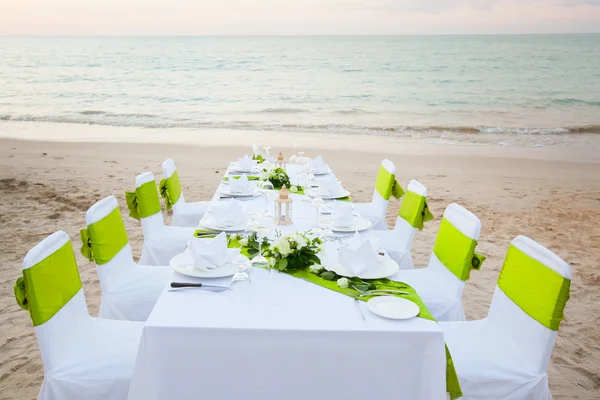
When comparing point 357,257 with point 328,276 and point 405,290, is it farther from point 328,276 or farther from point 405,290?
point 405,290

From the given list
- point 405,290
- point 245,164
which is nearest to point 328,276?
point 405,290

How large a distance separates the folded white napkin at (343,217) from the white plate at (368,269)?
1.76 ft

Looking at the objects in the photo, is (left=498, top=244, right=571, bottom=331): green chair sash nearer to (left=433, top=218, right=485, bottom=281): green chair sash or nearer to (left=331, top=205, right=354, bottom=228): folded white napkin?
(left=433, top=218, right=485, bottom=281): green chair sash

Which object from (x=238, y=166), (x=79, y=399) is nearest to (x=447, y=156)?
(x=238, y=166)

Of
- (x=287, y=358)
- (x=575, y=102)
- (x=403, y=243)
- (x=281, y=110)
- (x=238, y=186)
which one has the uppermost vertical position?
(x=287, y=358)

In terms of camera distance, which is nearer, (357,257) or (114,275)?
(357,257)

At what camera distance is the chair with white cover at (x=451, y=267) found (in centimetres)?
267

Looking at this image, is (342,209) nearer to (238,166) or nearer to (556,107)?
(238,166)

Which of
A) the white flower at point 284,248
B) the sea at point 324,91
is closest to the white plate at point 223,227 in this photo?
the white flower at point 284,248

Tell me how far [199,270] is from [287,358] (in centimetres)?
66

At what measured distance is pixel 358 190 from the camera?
7.75 metres

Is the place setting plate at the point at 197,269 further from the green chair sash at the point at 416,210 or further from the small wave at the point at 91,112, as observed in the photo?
the small wave at the point at 91,112

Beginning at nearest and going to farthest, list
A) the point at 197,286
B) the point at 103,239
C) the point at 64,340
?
the point at 197,286 → the point at 64,340 → the point at 103,239

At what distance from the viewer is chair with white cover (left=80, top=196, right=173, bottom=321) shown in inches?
108
